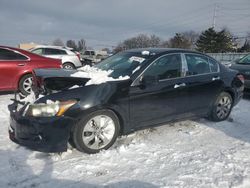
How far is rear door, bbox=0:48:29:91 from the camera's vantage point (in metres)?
8.06

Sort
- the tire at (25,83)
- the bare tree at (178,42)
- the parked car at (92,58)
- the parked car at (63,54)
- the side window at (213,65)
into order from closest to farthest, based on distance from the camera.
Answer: the side window at (213,65), the tire at (25,83), the parked car at (63,54), the parked car at (92,58), the bare tree at (178,42)

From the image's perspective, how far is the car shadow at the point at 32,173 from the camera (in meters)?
3.72

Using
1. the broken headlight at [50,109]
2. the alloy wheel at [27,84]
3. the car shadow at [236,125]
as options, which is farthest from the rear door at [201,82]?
the alloy wheel at [27,84]

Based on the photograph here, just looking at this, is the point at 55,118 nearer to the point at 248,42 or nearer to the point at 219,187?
the point at 219,187

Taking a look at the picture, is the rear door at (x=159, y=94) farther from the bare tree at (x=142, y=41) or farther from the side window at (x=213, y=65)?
the bare tree at (x=142, y=41)

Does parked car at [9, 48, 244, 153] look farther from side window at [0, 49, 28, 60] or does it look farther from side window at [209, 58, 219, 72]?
side window at [0, 49, 28, 60]

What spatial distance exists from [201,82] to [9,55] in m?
5.18

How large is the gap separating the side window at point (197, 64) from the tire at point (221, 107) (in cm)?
68

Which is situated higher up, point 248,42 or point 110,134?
point 248,42

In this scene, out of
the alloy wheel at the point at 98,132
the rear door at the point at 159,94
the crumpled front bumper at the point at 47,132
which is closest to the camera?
the crumpled front bumper at the point at 47,132

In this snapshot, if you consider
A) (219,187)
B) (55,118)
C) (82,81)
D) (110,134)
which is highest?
(82,81)

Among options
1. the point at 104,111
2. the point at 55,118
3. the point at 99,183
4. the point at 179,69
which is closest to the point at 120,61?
the point at 179,69

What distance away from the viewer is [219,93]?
249 inches

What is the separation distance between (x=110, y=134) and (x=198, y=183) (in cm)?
153
